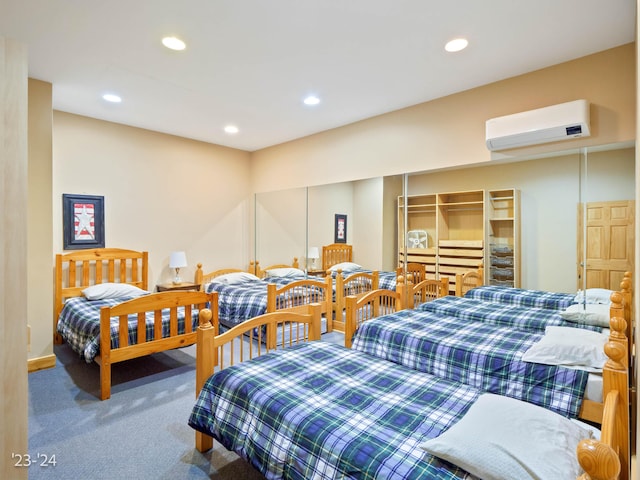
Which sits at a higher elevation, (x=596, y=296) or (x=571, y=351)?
(x=596, y=296)

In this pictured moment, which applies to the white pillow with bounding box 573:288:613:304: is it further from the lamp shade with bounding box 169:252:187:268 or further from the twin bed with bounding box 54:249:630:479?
the lamp shade with bounding box 169:252:187:268

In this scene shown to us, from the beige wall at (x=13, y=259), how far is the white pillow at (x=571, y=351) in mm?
2305

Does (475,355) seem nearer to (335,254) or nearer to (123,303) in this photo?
(335,254)

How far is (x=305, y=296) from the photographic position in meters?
4.23

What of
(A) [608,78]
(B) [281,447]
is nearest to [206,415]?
(B) [281,447]

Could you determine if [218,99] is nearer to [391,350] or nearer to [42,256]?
[42,256]

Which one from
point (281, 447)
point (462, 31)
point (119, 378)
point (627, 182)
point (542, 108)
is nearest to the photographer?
point (281, 447)

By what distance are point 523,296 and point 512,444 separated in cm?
210

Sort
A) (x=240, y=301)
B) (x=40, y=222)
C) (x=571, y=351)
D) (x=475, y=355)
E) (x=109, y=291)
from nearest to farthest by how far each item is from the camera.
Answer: (x=571, y=351)
(x=475, y=355)
(x=40, y=222)
(x=109, y=291)
(x=240, y=301)

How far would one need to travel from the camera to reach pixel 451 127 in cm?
331

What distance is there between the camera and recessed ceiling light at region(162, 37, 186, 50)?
2395 mm

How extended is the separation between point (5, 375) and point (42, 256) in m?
2.61

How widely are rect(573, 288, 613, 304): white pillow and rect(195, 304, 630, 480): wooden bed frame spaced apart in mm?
900

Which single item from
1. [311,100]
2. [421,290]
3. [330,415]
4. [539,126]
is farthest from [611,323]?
[311,100]
